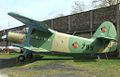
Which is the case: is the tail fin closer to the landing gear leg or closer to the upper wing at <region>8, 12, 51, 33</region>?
the upper wing at <region>8, 12, 51, 33</region>

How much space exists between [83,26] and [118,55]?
9.77m

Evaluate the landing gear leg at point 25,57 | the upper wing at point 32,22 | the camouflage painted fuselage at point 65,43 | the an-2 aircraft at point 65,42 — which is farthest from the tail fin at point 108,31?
the landing gear leg at point 25,57

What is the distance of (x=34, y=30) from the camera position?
922 inches

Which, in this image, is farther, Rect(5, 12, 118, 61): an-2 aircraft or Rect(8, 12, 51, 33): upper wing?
Rect(5, 12, 118, 61): an-2 aircraft

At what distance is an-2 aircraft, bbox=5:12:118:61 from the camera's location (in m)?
22.8

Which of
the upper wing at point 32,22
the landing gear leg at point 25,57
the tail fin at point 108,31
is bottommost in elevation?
the landing gear leg at point 25,57

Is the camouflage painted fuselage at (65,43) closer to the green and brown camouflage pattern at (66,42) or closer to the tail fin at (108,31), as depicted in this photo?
the green and brown camouflage pattern at (66,42)

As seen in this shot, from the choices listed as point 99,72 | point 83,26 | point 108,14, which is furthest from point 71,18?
point 99,72

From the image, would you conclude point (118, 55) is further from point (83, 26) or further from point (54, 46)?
point (83, 26)

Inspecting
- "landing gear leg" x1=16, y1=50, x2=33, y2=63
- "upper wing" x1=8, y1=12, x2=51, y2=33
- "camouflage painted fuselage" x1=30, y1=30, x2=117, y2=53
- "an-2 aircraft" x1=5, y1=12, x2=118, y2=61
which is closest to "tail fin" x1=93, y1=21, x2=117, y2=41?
"an-2 aircraft" x1=5, y1=12, x2=118, y2=61

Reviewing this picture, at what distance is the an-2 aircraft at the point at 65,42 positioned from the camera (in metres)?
22.8

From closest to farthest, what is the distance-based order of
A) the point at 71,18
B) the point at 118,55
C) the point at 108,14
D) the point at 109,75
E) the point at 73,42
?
the point at 109,75
the point at 73,42
the point at 118,55
the point at 108,14
the point at 71,18

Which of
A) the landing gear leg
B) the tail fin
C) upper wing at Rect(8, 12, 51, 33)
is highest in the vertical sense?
upper wing at Rect(8, 12, 51, 33)

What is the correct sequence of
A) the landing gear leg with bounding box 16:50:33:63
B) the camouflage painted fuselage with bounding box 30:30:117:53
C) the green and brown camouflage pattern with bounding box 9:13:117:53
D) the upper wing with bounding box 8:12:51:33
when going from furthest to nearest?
1. the camouflage painted fuselage with bounding box 30:30:117:53
2. the green and brown camouflage pattern with bounding box 9:13:117:53
3. the landing gear leg with bounding box 16:50:33:63
4. the upper wing with bounding box 8:12:51:33
